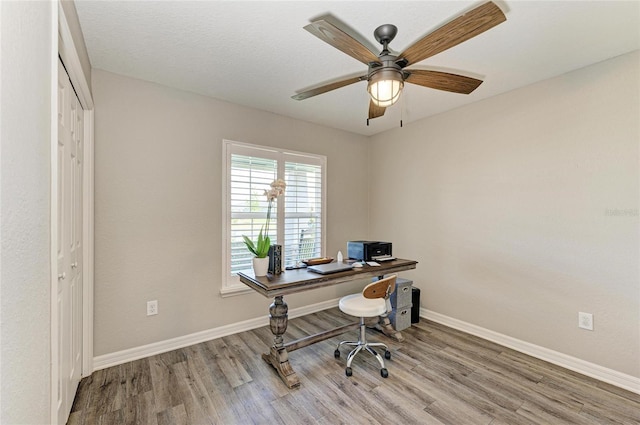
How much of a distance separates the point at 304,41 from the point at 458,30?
3.54 ft

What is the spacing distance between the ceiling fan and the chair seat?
5.23 feet

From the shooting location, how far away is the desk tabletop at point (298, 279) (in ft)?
7.02

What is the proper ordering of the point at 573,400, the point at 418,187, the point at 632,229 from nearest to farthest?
the point at 573,400 → the point at 632,229 → the point at 418,187

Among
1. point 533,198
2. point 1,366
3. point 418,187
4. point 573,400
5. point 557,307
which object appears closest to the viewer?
point 1,366

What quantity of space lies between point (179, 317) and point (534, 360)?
3.38 metres

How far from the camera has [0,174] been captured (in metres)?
0.67

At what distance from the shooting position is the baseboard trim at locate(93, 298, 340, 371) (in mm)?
2420

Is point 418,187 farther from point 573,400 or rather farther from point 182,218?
point 182,218

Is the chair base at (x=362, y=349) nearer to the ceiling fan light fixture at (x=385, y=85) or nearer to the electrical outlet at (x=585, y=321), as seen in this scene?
the electrical outlet at (x=585, y=321)

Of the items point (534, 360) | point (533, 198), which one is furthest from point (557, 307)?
point (533, 198)

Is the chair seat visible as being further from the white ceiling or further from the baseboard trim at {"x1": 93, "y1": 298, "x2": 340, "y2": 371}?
the white ceiling

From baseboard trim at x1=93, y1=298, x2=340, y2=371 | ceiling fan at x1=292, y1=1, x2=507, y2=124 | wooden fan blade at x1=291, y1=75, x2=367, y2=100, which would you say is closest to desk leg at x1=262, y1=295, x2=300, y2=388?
baseboard trim at x1=93, y1=298, x2=340, y2=371

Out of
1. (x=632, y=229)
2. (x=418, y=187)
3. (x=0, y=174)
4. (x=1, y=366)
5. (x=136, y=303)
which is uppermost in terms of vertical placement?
(x=418, y=187)

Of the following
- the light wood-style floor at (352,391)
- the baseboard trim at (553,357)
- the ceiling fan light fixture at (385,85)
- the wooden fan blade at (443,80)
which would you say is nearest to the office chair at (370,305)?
the light wood-style floor at (352,391)
